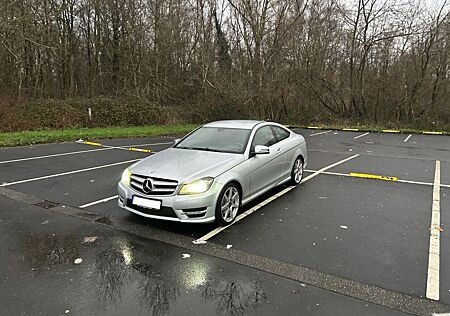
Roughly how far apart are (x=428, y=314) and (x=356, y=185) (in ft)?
15.0

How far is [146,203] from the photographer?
14.7ft

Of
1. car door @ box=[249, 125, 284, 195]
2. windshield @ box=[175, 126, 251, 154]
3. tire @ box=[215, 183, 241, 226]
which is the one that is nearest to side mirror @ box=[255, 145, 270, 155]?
car door @ box=[249, 125, 284, 195]

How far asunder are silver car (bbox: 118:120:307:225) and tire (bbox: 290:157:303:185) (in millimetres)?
410

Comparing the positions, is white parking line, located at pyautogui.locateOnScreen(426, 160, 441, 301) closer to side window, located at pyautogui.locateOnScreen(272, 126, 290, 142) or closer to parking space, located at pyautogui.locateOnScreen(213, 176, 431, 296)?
parking space, located at pyautogui.locateOnScreen(213, 176, 431, 296)

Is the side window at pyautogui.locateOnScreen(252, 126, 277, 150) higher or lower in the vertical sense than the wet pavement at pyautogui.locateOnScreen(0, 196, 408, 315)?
higher

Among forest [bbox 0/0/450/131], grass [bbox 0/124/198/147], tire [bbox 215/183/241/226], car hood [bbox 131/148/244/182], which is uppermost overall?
forest [bbox 0/0/450/131]

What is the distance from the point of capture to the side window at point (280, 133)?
657cm

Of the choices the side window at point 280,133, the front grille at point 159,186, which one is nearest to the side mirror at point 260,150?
the side window at point 280,133

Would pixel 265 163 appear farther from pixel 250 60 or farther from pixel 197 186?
pixel 250 60

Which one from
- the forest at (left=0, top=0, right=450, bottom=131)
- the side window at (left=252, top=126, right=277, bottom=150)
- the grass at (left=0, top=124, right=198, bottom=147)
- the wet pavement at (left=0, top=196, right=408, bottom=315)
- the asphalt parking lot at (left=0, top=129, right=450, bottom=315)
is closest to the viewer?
the wet pavement at (left=0, top=196, right=408, bottom=315)

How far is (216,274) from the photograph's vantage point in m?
3.53

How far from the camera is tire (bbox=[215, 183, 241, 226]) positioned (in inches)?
183

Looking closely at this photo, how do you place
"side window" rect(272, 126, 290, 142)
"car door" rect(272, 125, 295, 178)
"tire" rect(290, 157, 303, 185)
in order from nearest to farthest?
"car door" rect(272, 125, 295, 178) < "side window" rect(272, 126, 290, 142) < "tire" rect(290, 157, 303, 185)

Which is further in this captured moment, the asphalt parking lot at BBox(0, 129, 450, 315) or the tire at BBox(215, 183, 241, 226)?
the tire at BBox(215, 183, 241, 226)
